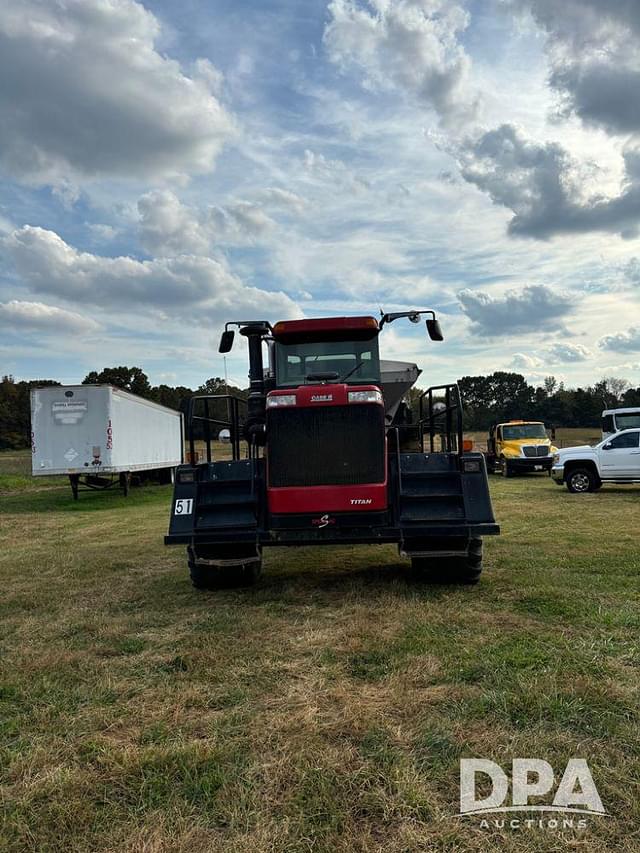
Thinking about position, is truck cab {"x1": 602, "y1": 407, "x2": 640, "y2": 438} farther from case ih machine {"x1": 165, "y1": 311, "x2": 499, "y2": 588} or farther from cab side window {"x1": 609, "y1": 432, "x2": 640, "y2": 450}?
case ih machine {"x1": 165, "y1": 311, "x2": 499, "y2": 588}

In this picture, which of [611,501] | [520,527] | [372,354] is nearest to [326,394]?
[372,354]

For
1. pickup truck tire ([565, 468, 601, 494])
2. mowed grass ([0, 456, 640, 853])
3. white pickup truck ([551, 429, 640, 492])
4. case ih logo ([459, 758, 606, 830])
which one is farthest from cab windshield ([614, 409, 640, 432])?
case ih logo ([459, 758, 606, 830])

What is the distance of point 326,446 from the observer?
18.6 feet

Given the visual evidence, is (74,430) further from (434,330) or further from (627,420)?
(627,420)

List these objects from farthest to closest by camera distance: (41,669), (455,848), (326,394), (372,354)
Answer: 1. (372,354)
2. (326,394)
3. (41,669)
4. (455,848)

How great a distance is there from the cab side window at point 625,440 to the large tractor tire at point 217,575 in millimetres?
13250

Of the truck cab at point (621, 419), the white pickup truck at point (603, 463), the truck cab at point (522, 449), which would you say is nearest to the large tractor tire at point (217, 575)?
the white pickup truck at point (603, 463)

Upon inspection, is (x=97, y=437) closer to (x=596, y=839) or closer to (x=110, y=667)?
(x=110, y=667)

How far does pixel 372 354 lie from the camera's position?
6926 mm

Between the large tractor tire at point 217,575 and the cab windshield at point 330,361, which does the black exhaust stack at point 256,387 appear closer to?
the cab windshield at point 330,361

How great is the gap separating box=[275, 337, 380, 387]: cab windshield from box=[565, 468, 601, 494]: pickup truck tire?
39.4 feet

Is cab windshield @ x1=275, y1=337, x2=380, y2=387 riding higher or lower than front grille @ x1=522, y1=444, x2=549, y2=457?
higher

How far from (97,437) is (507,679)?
→ 14.8m

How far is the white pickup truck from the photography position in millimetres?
16203
